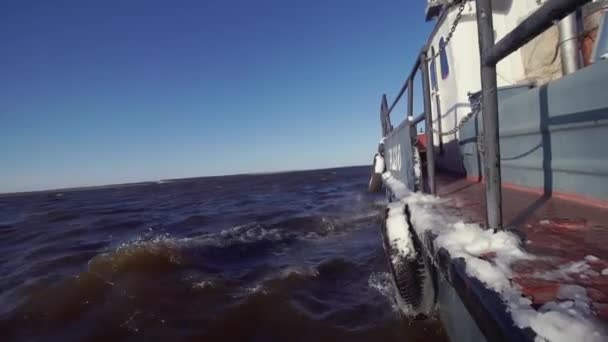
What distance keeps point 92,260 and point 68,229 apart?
5.34 metres

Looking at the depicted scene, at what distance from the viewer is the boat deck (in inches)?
40.4

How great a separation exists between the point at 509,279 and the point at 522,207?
1.47 m

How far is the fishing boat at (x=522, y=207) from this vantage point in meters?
0.96

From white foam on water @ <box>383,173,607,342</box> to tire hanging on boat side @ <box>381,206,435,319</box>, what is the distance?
1.33 ft

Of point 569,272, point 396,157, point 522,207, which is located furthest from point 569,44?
point 569,272

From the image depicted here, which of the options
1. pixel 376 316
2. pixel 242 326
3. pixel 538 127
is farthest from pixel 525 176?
pixel 242 326

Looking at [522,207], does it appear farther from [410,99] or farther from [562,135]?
[410,99]

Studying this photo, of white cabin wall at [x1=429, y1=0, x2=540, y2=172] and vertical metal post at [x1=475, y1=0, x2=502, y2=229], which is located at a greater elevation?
white cabin wall at [x1=429, y1=0, x2=540, y2=172]

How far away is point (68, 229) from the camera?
9.40m

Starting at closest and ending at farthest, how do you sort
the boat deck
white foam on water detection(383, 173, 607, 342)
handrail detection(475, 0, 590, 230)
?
white foam on water detection(383, 173, 607, 342) → the boat deck → handrail detection(475, 0, 590, 230)

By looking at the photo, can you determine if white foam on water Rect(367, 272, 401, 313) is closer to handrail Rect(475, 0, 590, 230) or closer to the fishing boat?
the fishing boat

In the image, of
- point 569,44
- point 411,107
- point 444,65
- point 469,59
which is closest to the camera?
point 569,44

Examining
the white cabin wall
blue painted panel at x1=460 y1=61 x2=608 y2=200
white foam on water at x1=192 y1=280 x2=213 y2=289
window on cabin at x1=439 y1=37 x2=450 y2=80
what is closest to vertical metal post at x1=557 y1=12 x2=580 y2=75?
blue painted panel at x1=460 y1=61 x2=608 y2=200

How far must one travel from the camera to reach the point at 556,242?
58.0 inches
